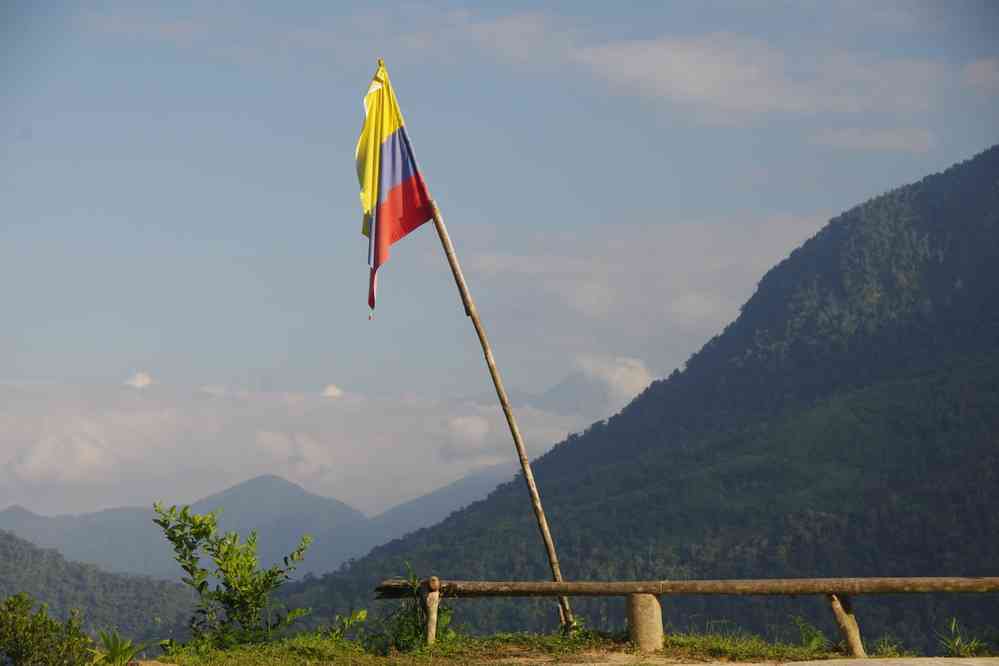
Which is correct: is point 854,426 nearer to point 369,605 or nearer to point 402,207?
point 369,605

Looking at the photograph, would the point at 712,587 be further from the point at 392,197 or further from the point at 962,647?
the point at 392,197

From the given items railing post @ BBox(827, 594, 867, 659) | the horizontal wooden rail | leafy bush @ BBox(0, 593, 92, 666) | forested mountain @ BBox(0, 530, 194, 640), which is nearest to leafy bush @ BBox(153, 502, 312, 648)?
the horizontal wooden rail

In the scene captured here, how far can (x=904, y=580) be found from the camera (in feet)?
43.8

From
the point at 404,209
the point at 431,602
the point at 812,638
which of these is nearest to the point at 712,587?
the point at 812,638

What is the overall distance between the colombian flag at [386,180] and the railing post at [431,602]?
13.2 ft

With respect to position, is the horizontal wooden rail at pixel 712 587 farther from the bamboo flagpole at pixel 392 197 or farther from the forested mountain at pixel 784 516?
the forested mountain at pixel 784 516

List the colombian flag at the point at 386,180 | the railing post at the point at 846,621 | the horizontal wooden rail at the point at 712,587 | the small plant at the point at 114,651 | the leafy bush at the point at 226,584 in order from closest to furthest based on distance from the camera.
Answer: the small plant at the point at 114,651, the horizontal wooden rail at the point at 712,587, the railing post at the point at 846,621, the leafy bush at the point at 226,584, the colombian flag at the point at 386,180

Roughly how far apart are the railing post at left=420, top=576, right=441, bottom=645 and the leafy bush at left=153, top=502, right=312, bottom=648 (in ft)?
5.05

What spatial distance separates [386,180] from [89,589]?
561ft

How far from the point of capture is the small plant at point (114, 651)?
1265cm

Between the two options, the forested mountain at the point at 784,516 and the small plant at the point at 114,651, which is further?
the forested mountain at the point at 784,516

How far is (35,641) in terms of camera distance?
12.3 metres

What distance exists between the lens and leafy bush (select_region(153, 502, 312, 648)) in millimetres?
15445

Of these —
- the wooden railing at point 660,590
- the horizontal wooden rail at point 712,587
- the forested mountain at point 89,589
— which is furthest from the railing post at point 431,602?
the forested mountain at point 89,589
